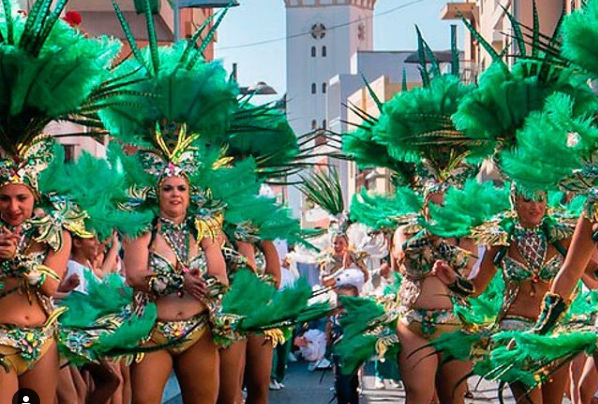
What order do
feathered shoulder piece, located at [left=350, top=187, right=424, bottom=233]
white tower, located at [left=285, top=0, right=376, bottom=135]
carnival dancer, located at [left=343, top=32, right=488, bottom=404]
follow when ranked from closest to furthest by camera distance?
A: carnival dancer, located at [left=343, top=32, right=488, bottom=404]
feathered shoulder piece, located at [left=350, top=187, right=424, bottom=233]
white tower, located at [left=285, top=0, right=376, bottom=135]

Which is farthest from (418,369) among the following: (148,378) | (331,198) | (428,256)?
(331,198)

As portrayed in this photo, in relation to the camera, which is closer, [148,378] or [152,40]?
[148,378]

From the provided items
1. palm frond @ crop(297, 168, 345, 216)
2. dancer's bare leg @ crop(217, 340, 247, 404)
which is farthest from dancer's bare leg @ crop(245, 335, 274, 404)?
palm frond @ crop(297, 168, 345, 216)

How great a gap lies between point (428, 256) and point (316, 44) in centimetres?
10999

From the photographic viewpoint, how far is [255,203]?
11.2 metres

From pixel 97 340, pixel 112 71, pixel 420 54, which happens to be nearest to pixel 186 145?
pixel 112 71

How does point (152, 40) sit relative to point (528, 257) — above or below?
above

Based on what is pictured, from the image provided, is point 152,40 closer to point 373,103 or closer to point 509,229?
point 509,229

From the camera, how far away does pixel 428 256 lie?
1109 cm

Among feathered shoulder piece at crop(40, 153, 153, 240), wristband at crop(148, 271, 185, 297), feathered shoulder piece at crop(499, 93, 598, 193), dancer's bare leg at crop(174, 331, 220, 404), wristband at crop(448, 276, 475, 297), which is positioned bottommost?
dancer's bare leg at crop(174, 331, 220, 404)

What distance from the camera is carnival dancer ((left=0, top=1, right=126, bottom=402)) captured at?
862cm

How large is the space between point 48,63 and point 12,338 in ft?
4.79

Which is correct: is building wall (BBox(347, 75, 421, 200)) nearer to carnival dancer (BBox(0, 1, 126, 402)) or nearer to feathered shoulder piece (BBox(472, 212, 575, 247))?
feathered shoulder piece (BBox(472, 212, 575, 247))

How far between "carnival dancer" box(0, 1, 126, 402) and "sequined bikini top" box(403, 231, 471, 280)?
291 cm
